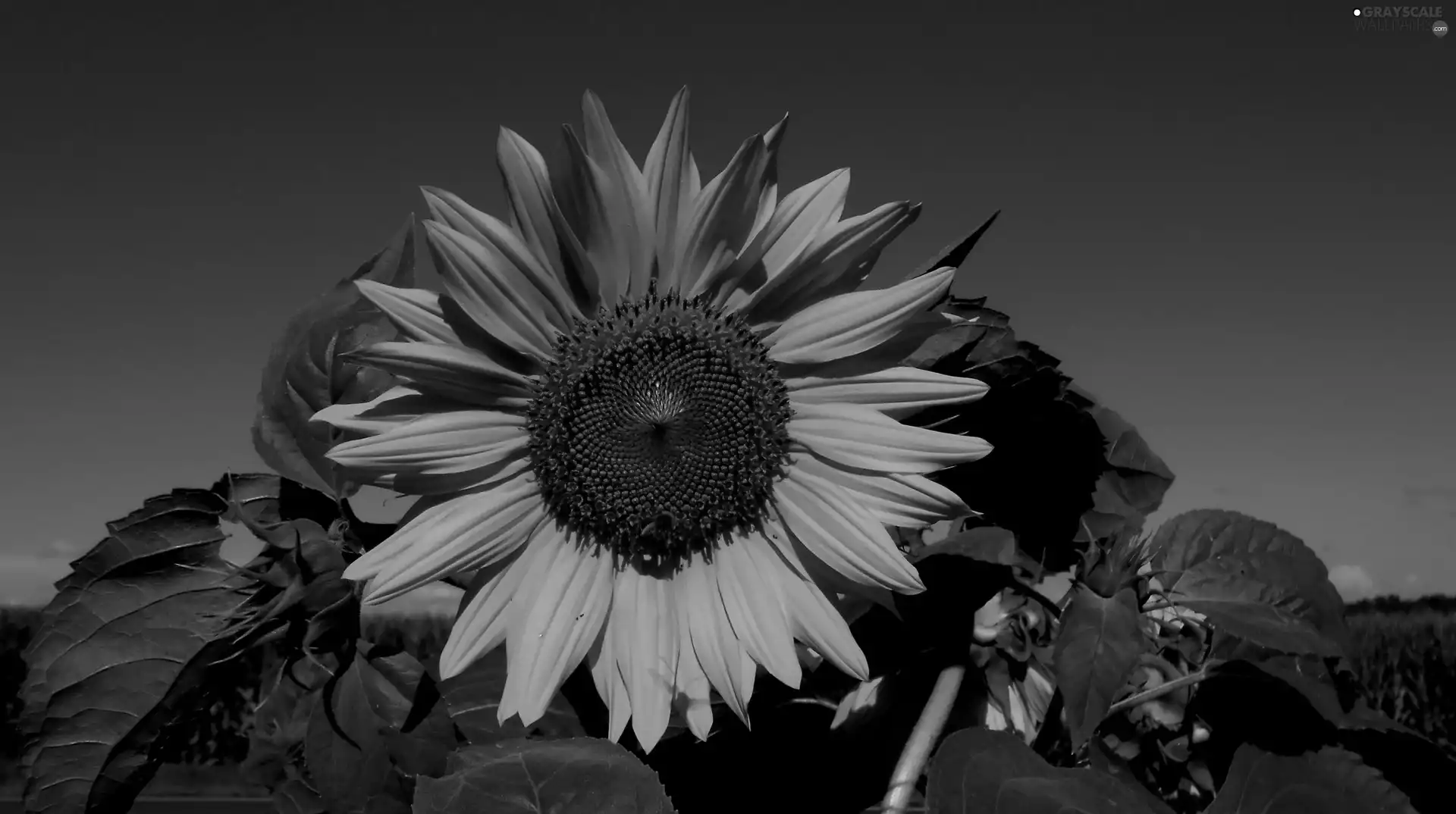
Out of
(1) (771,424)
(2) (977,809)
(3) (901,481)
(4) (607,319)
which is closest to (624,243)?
(4) (607,319)

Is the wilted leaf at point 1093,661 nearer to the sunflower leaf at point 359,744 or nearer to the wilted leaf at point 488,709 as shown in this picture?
the wilted leaf at point 488,709

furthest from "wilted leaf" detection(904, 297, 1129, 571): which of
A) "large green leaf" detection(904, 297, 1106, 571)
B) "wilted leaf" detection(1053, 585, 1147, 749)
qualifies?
"wilted leaf" detection(1053, 585, 1147, 749)

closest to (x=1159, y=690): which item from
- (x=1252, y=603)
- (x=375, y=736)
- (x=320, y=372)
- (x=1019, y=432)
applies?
(x=1252, y=603)

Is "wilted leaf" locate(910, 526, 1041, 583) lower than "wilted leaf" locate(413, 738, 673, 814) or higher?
higher

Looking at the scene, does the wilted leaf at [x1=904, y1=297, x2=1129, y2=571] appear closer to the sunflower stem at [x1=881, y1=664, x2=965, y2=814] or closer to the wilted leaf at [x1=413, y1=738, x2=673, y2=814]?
the sunflower stem at [x1=881, y1=664, x2=965, y2=814]

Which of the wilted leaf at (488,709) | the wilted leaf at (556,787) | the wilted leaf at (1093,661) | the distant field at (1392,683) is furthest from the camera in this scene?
the distant field at (1392,683)

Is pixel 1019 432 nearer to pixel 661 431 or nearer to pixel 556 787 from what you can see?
pixel 661 431

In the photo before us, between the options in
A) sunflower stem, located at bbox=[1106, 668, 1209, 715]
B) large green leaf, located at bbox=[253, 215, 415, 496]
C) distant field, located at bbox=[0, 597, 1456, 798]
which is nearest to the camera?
large green leaf, located at bbox=[253, 215, 415, 496]

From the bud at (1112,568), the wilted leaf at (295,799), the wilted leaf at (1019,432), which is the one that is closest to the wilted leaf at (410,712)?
the wilted leaf at (295,799)
